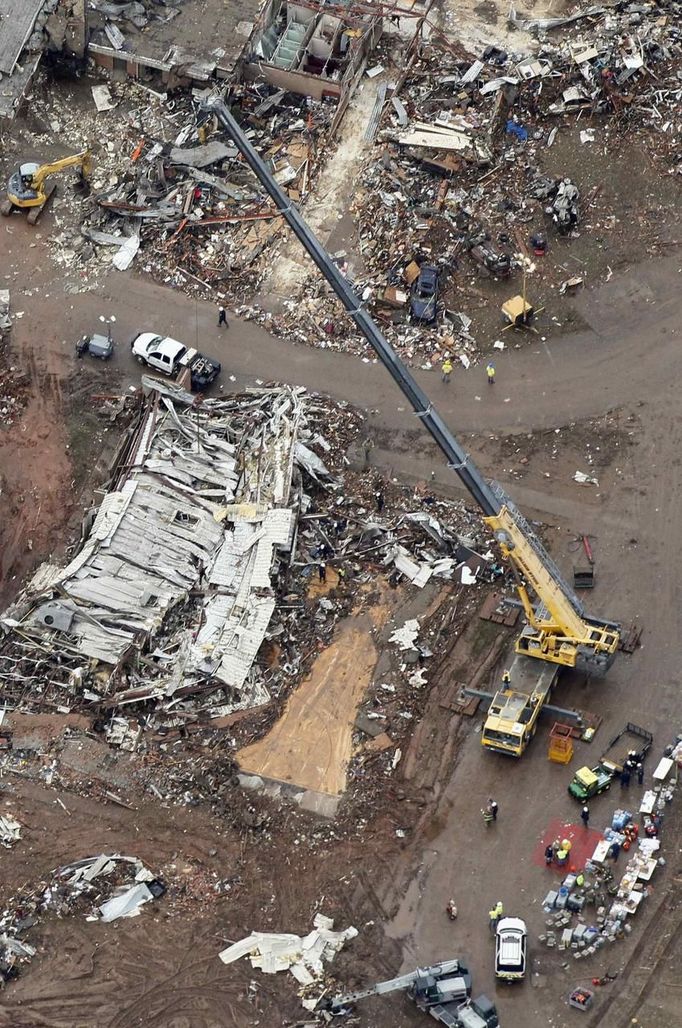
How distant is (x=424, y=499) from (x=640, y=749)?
11.4 m

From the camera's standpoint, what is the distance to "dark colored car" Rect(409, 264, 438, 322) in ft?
188

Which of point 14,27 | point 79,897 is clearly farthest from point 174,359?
point 79,897

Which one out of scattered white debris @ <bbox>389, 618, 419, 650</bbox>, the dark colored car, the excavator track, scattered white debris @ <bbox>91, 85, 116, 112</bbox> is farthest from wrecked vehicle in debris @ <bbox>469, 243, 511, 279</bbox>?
Result: scattered white debris @ <bbox>91, 85, 116, 112</bbox>

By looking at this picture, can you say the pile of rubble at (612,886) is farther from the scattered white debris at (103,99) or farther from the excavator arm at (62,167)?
the scattered white debris at (103,99)

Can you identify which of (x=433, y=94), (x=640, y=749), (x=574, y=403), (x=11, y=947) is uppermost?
(x=433, y=94)

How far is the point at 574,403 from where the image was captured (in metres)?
55.5

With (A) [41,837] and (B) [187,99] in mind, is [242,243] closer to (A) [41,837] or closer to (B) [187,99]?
(B) [187,99]

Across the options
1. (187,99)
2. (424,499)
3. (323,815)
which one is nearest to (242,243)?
(187,99)

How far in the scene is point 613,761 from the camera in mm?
46281

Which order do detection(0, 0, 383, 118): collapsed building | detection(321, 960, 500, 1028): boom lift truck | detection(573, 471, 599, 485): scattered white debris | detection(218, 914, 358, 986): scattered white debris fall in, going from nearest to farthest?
detection(321, 960, 500, 1028): boom lift truck, detection(218, 914, 358, 986): scattered white debris, detection(573, 471, 599, 485): scattered white debris, detection(0, 0, 383, 118): collapsed building

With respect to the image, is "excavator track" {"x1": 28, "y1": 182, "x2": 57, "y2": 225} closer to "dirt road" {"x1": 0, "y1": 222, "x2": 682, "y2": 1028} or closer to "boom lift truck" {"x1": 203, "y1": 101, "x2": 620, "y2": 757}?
"dirt road" {"x1": 0, "y1": 222, "x2": 682, "y2": 1028}

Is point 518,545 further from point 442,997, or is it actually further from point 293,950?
point 293,950

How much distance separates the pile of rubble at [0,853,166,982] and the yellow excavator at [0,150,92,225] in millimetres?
27057

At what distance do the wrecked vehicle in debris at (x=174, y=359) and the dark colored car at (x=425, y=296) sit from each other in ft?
23.2
